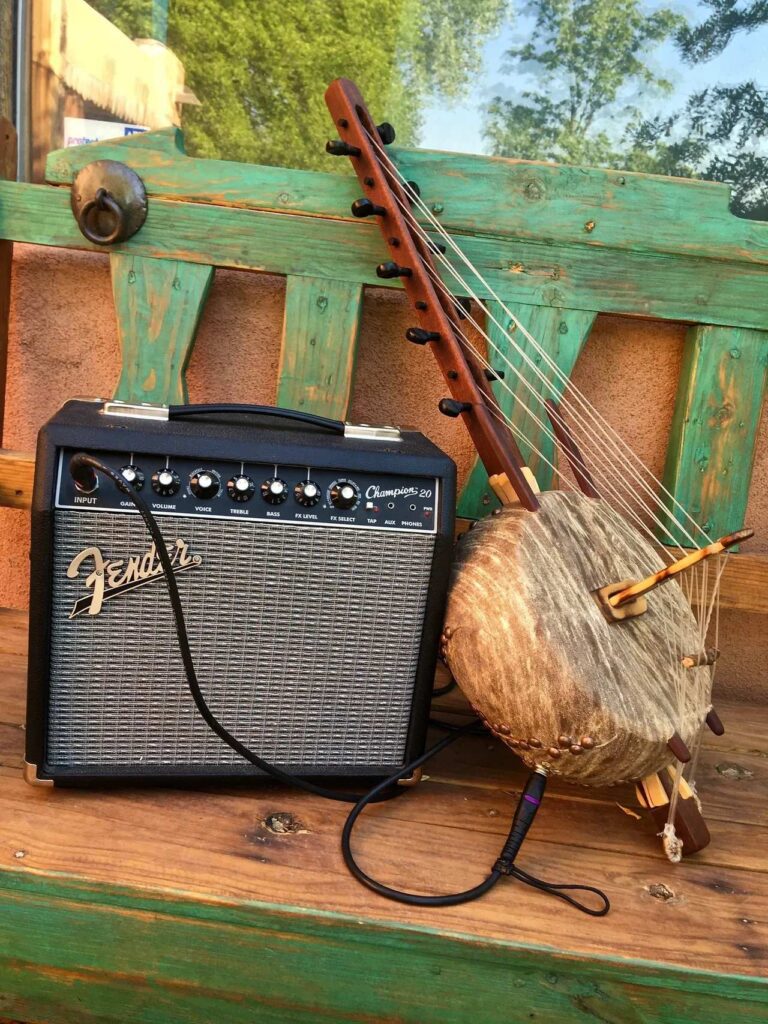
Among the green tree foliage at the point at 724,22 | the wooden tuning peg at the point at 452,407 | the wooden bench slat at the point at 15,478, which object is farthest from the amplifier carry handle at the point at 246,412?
the green tree foliage at the point at 724,22

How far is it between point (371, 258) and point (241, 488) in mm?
521

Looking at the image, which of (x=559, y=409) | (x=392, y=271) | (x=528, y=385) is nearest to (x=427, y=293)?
(x=392, y=271)

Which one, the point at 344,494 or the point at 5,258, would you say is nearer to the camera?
the point at 344,494

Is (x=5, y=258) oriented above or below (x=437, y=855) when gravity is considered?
above

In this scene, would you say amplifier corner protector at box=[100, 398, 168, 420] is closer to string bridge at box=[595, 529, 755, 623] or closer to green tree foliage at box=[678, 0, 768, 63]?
string bridge at box=[595, 529, 755, 623]

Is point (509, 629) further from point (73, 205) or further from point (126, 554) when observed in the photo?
point (73, 205)

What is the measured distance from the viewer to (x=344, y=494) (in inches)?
33.8

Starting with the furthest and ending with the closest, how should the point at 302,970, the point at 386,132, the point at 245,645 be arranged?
the point at 386,132, the point at 245,645, the point at 302,970

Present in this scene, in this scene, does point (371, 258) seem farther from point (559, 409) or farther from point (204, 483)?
point (204, 483)

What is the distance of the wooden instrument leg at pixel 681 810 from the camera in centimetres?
89

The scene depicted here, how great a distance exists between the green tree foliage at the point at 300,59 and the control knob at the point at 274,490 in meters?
0.67

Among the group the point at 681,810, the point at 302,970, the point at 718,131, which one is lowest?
the point at 302,970

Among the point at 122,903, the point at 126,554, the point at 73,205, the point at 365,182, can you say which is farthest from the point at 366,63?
the point at 122,903

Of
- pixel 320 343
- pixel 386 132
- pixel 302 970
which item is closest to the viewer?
pixel 302 970
